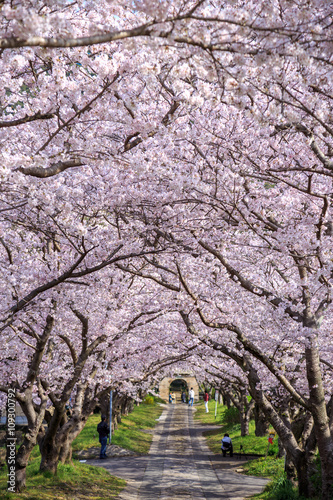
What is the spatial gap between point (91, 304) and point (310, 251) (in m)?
5.41

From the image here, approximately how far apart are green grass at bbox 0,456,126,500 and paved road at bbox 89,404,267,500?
0.53 m

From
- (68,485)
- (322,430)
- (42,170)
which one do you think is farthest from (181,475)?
(42,170)

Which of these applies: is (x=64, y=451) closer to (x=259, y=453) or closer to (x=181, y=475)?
(x=181, y=475)

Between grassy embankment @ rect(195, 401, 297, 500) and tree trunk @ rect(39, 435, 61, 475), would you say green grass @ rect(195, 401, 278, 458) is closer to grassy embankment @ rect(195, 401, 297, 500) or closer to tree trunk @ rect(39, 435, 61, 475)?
grassy embankment @ rect(195, 401, 297, 500)

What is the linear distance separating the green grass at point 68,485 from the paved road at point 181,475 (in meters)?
0.53

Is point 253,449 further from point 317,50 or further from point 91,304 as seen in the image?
point 317,50

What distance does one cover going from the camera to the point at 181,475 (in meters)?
16.0

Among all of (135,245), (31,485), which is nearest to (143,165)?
(135,245)

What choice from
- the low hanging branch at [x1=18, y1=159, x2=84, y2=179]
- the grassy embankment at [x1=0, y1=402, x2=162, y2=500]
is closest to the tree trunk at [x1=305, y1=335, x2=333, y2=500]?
the low hanging branch at [x1=18, y1=159, x2=84, y2=179]

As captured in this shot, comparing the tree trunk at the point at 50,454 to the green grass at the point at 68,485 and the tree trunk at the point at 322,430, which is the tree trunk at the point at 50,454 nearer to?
the green grass at the point at 68,485

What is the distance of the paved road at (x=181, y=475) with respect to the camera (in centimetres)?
1302

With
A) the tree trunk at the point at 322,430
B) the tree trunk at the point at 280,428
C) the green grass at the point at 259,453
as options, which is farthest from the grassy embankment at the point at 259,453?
the tree trunk at the point at 322,430

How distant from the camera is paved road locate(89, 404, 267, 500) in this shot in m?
13.0

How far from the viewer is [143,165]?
6316mm
